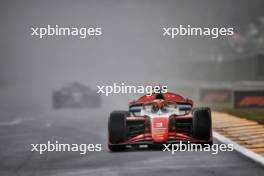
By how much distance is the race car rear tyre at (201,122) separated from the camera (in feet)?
50.5

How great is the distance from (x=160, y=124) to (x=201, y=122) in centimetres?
80

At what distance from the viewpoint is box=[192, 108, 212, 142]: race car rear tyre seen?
15383 mm

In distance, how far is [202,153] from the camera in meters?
15.6

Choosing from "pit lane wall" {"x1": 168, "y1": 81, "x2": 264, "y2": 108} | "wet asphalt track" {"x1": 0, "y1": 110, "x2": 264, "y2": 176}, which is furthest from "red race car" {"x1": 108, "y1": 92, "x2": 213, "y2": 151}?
"pit lane wall" {"x1": 168, "y1": 81, "x2": 264, "y2": 108}

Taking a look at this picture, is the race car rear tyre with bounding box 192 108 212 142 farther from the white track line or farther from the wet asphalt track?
the white track line

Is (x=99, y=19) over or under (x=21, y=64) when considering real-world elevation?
over

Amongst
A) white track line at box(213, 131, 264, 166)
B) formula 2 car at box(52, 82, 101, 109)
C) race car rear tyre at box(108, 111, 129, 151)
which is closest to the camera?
white track line at box(213, 131, 264, 166)

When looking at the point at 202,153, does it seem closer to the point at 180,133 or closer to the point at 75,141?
the point at 180,133

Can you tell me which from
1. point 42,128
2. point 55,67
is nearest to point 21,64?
point 55,67

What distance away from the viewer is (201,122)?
15.4 metres

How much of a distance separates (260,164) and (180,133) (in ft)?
7.55

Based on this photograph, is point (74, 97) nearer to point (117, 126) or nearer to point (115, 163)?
point (117, 126)

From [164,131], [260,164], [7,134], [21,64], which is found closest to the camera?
[260,164]

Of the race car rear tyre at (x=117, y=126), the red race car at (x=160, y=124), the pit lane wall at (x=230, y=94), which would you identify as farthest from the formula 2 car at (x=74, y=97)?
the race car rear tyre at (x=117, y=126)
